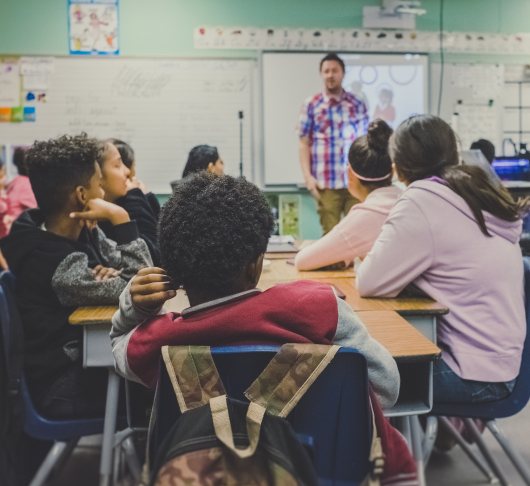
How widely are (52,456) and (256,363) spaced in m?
1.00

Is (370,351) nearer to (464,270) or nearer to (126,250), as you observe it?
(464,270)

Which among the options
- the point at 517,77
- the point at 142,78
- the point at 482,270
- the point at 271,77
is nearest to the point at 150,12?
the point at 142,78

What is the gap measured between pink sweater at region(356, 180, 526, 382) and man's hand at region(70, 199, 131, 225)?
2.61 ft

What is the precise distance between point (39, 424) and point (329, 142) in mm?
3469

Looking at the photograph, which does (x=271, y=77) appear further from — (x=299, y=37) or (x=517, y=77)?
(x=517, y=77)

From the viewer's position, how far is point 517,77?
5.03 metres

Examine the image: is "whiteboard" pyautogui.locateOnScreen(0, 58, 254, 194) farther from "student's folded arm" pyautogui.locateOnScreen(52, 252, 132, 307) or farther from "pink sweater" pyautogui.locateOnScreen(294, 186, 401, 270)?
"student's folded arm" pyautogui.locateOnScreen(52, 252, 132, 307)

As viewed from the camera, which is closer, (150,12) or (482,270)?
(482,270)

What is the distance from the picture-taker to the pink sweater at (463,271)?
152 centimetres

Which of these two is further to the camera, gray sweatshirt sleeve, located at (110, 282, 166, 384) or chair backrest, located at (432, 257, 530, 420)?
chair backrest, located at (432, 257, 530, 420)

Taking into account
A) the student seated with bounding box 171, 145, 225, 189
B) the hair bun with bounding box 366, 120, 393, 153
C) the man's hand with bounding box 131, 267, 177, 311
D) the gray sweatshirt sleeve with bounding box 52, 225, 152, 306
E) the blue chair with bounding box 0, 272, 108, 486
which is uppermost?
the hair bun with bounding box 366, 120, 393, 153

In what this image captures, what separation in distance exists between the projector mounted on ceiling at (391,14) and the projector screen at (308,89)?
26 centimetres

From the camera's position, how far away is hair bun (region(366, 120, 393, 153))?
2107 mm

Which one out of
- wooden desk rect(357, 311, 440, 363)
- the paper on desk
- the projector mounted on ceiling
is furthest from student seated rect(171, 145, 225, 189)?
the projector mounted on ceiling
